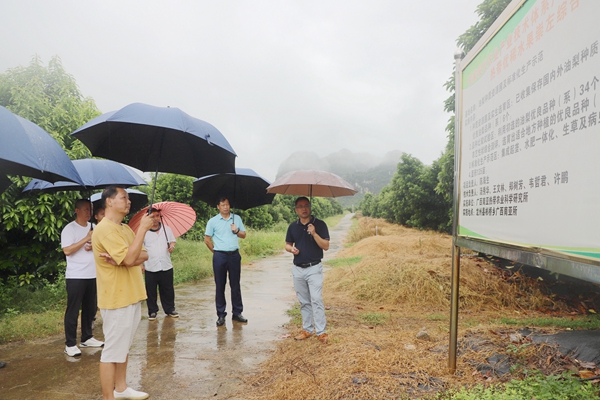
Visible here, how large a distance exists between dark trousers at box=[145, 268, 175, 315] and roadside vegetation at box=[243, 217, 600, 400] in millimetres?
1917

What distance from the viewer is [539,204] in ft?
7.15

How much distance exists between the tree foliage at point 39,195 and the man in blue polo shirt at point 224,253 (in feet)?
9.64

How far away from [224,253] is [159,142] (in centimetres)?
192

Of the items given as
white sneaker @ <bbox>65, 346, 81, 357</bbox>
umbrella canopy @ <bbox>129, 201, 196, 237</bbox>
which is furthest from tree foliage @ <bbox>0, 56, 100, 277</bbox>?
white sneaker @ <bbox>65, 346, 81, 357</bbox>

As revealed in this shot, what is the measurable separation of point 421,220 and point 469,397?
56.0 ft

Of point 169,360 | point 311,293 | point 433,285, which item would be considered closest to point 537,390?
point 311,293

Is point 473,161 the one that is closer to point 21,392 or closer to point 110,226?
point 110,226

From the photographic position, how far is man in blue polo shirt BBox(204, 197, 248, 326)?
5.43m

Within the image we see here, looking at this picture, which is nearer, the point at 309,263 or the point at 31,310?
the point at 309,263

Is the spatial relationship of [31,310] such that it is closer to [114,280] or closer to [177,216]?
[177,216]

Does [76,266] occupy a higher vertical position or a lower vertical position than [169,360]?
higher

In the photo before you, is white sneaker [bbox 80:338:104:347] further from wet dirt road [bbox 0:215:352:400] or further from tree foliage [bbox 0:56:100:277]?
tree foliage [bbox 0:56:100:277]

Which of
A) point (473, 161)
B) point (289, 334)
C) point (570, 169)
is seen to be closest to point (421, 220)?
point (289, 334)

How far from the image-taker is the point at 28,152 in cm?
293
